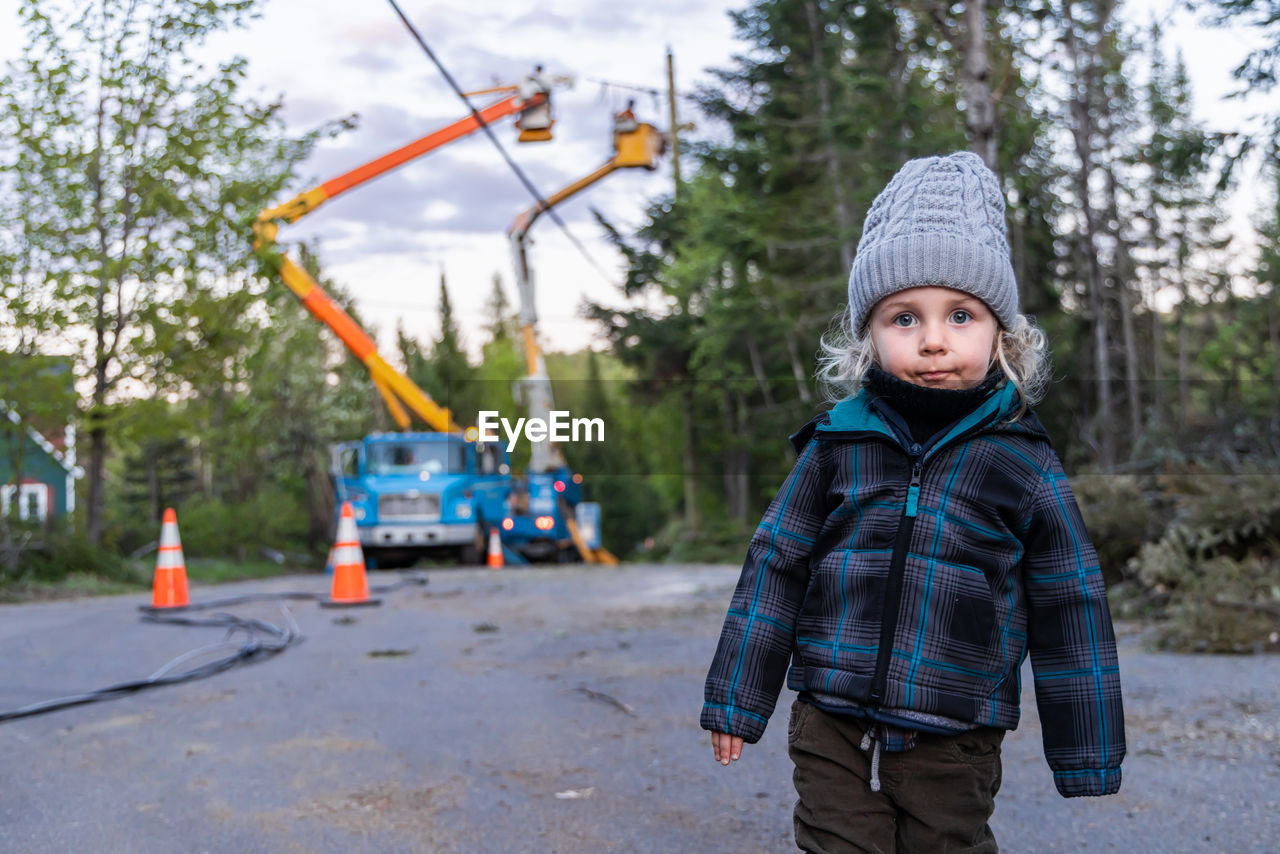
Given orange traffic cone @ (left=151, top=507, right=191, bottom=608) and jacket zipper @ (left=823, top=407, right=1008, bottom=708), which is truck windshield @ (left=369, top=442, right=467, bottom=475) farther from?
jacket zipper @ (left=823, top=407, right=1008, bottom=708)

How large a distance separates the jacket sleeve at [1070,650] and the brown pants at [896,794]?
0.14 m

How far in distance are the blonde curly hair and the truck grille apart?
2002 centimetres

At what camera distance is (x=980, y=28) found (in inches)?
509

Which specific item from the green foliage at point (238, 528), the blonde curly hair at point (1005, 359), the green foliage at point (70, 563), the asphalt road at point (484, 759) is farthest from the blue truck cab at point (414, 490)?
the blonde curly hair at point (1005, 359)

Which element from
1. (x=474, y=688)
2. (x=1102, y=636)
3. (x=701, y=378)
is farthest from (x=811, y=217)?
(x=1102, y=636)

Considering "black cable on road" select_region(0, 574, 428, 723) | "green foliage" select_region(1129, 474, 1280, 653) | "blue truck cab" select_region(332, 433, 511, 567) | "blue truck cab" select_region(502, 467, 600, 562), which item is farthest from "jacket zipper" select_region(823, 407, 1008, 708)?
"blue truck cab" select_region(502, 467, 600, 562)

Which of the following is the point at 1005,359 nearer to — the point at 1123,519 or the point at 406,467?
the point at 1123,519

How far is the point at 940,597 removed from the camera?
7.57 feet

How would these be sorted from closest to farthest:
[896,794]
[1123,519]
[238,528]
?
[896,794], [1123,519], [238,528]

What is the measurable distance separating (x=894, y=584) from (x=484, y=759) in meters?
2.98

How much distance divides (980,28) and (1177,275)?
95.6 feet

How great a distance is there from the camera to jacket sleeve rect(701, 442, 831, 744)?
245cm

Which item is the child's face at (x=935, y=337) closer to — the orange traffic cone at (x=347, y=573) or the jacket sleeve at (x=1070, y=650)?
the jacket sleeve at (x=1070, y=650)

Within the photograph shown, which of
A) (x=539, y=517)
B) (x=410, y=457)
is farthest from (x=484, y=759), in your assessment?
(x=539, y=517)
